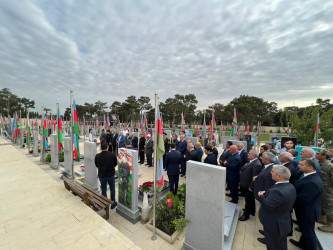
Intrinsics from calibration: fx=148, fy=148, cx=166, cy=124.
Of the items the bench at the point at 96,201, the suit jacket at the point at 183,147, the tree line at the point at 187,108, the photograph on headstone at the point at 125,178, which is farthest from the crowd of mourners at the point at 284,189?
the tree line at the point at 187,108

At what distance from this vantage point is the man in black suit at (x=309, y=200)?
122 inches

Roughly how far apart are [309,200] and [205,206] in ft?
7.24

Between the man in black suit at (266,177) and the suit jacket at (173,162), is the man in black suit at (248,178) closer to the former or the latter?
the man in black suit at (266,177)

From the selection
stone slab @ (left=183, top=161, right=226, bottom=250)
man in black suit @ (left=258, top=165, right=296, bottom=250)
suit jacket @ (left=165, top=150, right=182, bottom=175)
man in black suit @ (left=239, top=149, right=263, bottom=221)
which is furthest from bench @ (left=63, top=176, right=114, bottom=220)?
man in black suit @ (left=239, top=149, right=263, bottom=221)

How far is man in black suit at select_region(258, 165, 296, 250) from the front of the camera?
256 cm

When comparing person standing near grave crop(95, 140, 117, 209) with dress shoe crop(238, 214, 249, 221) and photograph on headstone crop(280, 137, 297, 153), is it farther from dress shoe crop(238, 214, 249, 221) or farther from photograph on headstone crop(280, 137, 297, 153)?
photograph on headstone crop(280, 137, 297, 153)

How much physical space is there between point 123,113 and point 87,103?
18.3 metres

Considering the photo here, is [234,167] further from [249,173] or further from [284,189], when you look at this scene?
[284,189]

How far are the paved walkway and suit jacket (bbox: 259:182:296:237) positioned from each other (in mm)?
1358

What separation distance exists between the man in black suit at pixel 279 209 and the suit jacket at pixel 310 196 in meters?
0.89

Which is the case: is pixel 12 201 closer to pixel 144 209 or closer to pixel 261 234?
pixel 144 209

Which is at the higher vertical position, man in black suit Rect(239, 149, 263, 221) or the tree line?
the tree line

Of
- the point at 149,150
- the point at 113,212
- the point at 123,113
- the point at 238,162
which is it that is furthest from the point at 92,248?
the point at 123,113

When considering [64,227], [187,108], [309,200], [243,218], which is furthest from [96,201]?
[187,108]
